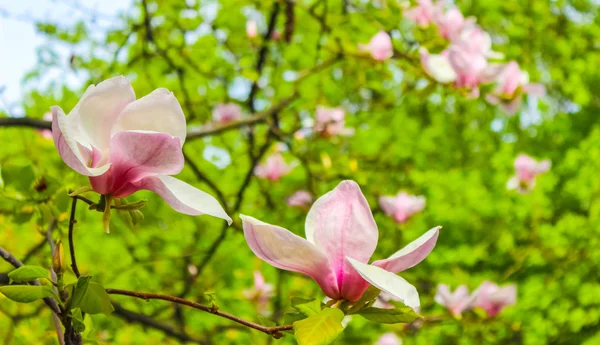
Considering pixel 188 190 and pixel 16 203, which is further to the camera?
pixel 16 203

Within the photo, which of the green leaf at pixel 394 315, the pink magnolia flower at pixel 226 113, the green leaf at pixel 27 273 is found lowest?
the pink magnolia flower at pixel 226 113

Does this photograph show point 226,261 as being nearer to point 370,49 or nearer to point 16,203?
point 370,49

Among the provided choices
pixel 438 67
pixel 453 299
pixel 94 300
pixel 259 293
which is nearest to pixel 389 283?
pixel 94 300

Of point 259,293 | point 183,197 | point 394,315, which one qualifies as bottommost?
point 259,293

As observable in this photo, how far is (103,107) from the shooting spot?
723 millimetres

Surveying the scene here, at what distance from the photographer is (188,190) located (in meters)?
0.73

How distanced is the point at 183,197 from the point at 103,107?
13 centimetres

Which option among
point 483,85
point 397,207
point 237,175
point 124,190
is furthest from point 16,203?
point 237,175

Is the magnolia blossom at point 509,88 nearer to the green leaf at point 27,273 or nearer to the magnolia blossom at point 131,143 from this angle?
the magnolia blossom at point 131,143

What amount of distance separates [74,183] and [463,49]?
4.54ft

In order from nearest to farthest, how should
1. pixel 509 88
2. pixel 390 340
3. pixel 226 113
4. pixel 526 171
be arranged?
pixel 509 88 < pixel 390 340 < pixel 226 113 < pixel 526 171

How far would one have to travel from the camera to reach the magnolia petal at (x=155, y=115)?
0.72 meters

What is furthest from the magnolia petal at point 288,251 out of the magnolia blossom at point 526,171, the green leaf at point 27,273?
the magnolia blossom at point 526,171

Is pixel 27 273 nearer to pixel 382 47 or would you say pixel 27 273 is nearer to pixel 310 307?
pixel 310 307
